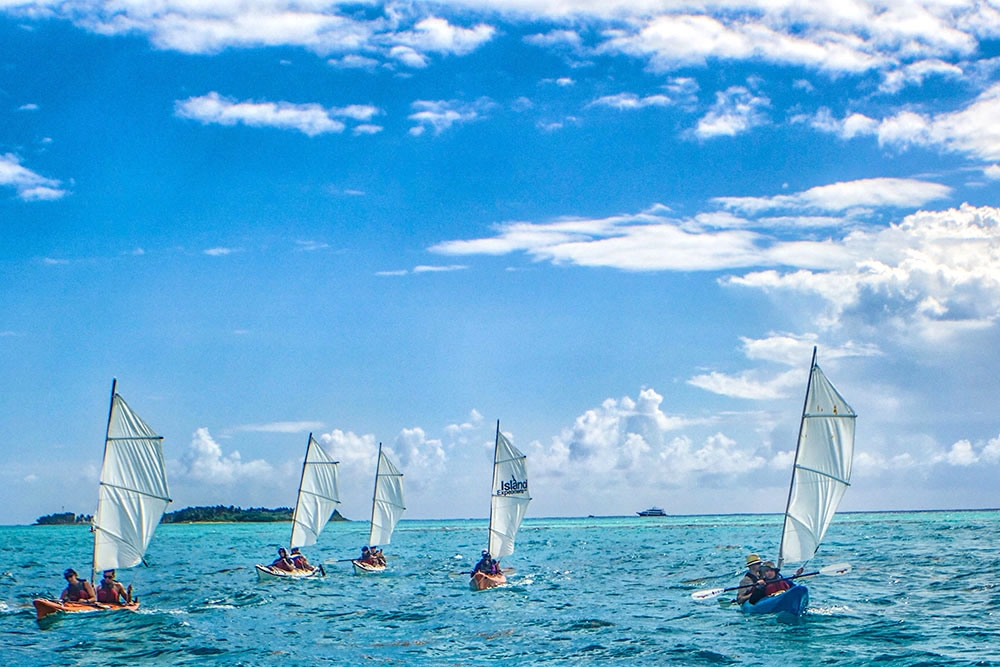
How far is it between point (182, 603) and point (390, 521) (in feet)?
68.1

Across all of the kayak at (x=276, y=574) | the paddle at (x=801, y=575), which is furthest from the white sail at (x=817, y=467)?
the kayak at (x=276, y=574)

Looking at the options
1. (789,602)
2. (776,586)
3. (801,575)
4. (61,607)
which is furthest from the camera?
(61,607)

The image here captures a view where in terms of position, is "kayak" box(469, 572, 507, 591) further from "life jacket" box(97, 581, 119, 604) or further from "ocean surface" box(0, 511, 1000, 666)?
"life jacket" box(97, 581, 119, 604)

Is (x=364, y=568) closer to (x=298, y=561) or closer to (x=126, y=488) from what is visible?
(x=298, y=561)

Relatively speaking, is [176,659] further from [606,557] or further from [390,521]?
[606,557]

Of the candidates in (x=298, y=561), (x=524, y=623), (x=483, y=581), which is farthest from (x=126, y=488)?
(x=298, y=561)

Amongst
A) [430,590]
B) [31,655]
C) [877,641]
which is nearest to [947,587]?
[877,641]

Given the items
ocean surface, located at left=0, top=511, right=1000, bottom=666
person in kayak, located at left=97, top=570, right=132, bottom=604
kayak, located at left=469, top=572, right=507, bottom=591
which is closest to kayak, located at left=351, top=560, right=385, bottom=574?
ocean surface, located at left=0, top=511, right=1000, bottom=666

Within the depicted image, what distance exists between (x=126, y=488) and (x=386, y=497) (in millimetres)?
27431

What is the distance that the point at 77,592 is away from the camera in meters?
34.1

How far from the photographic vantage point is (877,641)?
89.5ft

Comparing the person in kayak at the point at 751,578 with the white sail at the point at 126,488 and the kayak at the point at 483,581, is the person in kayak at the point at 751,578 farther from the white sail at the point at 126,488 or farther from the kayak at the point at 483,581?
the white sail at the point at 126,488

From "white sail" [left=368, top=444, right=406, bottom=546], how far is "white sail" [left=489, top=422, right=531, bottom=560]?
592 inches

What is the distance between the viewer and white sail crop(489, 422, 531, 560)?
1826 inches
